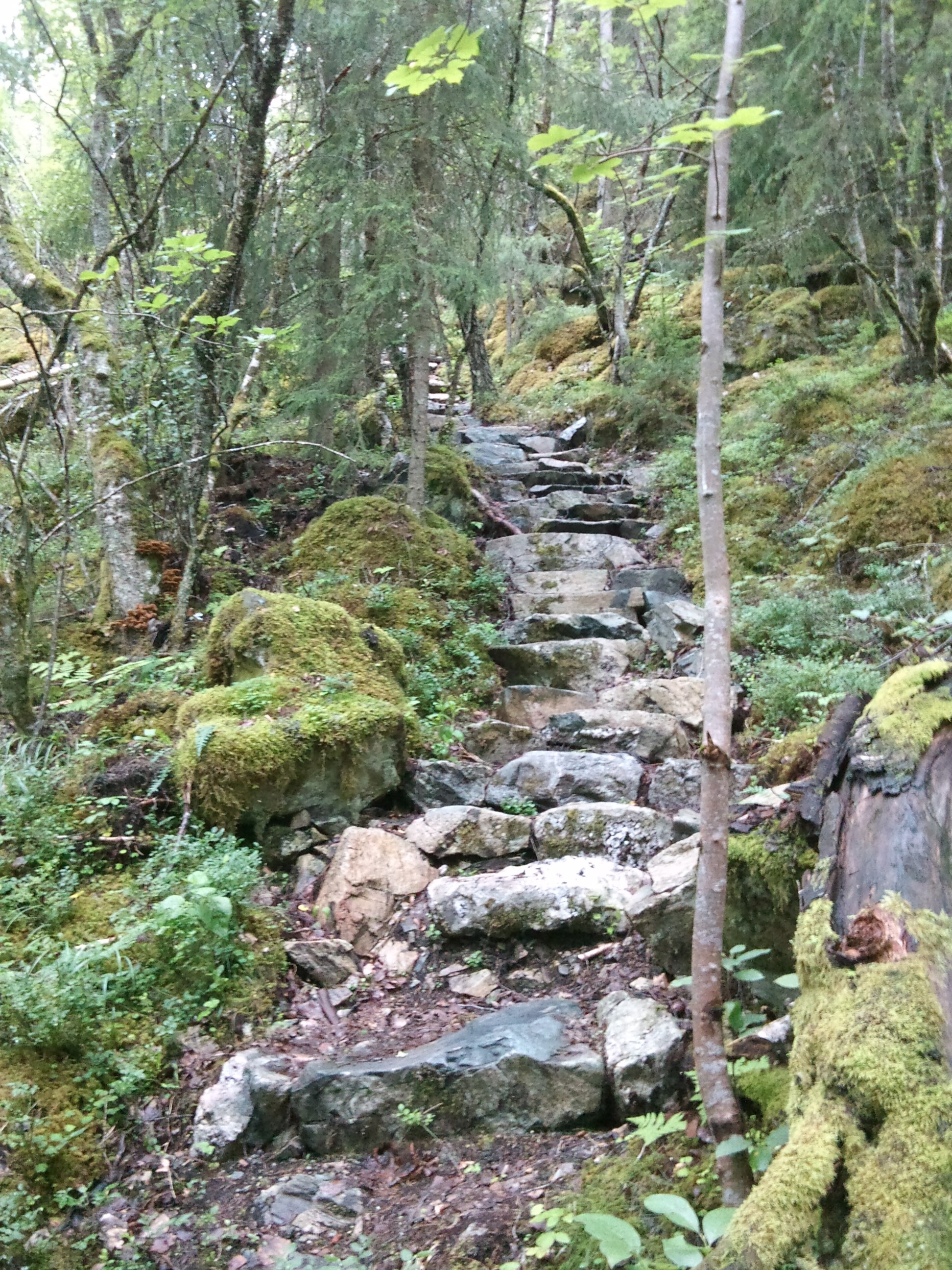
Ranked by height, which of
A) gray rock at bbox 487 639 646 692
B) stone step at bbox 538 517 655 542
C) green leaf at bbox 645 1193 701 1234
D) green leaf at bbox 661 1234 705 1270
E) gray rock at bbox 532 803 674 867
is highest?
stone step at bbox 538 517 655 542

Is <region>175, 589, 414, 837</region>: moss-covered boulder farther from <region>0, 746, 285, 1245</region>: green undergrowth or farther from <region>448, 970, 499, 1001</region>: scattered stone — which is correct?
<region>448, 970, 499, 1001</region>: scattered stone

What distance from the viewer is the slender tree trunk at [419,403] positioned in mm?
7828

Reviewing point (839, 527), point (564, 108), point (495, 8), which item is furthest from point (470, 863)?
point (564, 108)

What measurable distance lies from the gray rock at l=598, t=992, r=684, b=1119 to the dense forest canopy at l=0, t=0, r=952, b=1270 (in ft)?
0.05

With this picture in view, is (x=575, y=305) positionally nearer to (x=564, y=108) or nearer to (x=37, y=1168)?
(x=564, y=108)

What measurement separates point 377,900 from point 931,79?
9803 mm

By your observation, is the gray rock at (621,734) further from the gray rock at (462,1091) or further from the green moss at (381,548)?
the gray rock at (462,1091)

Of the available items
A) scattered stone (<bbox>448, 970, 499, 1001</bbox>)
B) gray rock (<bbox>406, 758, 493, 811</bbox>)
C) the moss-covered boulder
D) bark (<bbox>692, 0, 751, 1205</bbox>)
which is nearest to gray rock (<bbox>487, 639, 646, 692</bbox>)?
the moss-covered boulder

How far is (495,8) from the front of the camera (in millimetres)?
7551

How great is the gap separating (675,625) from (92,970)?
526cm

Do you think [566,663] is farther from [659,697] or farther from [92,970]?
[92,970]

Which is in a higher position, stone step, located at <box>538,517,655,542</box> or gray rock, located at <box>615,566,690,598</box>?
stone step, located at <box>538,517,655,542</box>

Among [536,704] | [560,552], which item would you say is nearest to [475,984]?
[536,704]

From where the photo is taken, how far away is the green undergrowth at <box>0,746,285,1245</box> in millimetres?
2877
